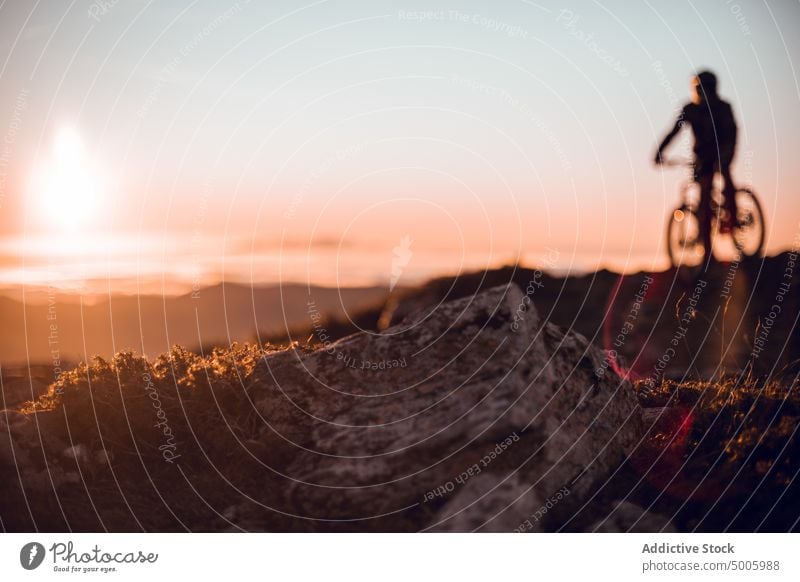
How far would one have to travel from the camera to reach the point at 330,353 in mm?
10781

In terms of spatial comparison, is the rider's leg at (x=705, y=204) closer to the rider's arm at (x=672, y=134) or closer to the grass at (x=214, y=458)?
the rider's arm at (x=672, y=134)

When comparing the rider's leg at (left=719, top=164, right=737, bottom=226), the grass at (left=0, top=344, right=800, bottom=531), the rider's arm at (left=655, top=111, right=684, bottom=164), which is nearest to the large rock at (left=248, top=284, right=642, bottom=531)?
the grass at (left=0, top=344, right=800, bottom=531)

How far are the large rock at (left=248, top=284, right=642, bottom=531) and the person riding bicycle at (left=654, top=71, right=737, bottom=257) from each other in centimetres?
629

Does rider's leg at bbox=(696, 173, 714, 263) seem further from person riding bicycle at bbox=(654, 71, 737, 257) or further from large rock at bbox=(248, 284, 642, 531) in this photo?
large rock at bbox=(248, 284, 642, 531)

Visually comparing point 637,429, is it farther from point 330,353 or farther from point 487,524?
point 330,353

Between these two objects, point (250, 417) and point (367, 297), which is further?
point (367, 297)

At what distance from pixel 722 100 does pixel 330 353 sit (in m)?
8.61

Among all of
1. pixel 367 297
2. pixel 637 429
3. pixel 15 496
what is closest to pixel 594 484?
pixel 637 429

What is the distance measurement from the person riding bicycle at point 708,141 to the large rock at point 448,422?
20.6 ft

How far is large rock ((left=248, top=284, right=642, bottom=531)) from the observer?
9281mm

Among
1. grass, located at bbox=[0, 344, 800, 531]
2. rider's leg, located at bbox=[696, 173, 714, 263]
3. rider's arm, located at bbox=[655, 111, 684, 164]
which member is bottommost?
grass, located at bbox=[0, 344, 800, 531]

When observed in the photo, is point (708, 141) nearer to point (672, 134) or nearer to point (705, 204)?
point (672, 134)
